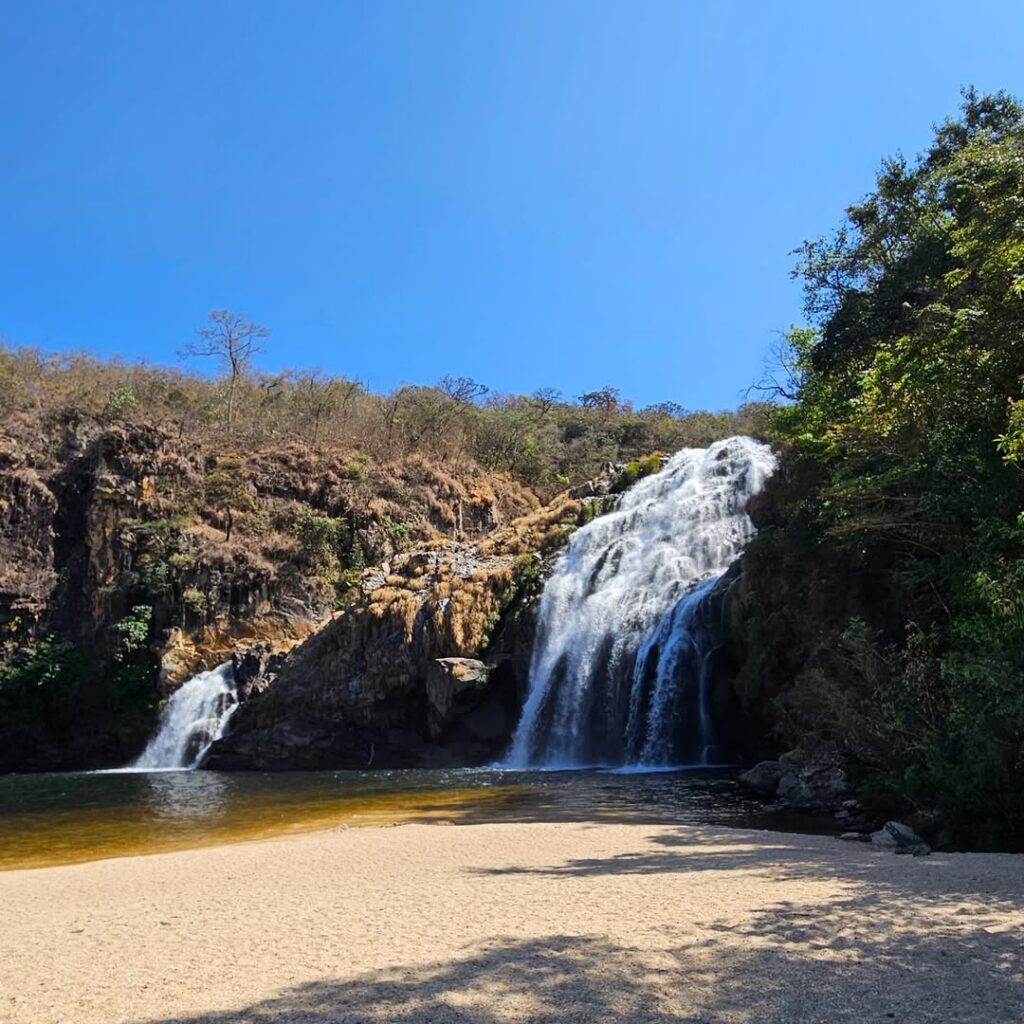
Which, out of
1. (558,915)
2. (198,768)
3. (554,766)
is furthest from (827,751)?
(198,768)

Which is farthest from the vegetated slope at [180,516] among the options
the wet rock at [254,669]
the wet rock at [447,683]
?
the wet rock at [447,683]

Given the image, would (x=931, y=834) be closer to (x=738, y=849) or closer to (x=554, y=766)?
(x=738, y=849)

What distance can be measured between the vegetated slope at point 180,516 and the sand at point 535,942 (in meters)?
21.5

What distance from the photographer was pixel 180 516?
37594 millimetres

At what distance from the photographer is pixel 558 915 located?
6355mm

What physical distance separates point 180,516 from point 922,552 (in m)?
31.5

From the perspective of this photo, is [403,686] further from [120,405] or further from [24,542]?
[120,405]

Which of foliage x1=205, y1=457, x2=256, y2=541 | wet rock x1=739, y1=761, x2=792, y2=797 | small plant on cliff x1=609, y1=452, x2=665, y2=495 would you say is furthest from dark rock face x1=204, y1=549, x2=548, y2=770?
foliage x1=205, y1=457, x2=256, y2=541

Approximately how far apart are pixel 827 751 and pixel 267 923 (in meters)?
12.7

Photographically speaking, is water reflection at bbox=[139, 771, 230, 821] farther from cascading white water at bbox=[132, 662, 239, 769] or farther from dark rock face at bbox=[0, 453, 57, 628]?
dark rock face at bbox=[0, 453, 57, 628]

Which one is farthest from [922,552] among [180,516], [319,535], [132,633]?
[180,516]

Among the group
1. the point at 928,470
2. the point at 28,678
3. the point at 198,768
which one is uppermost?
the point at 928,470

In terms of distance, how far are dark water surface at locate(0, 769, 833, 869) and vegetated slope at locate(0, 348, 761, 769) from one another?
945 cm

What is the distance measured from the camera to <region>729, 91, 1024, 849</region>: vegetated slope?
1027 centimetres
